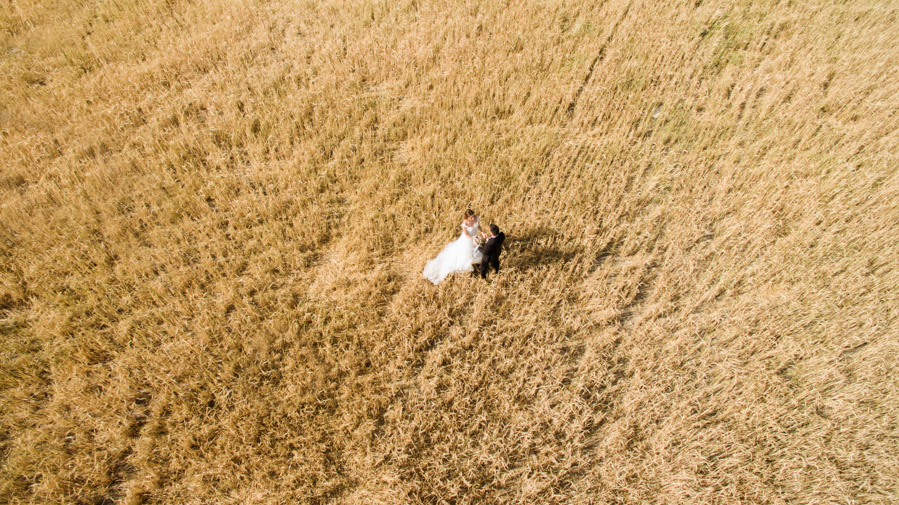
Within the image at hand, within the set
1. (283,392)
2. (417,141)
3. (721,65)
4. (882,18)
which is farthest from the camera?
(882,18)

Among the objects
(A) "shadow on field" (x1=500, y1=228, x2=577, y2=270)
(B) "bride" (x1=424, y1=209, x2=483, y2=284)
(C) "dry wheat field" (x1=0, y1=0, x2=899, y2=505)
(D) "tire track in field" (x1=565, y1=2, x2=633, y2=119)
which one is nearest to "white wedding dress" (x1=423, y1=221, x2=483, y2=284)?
(B) "bride" (x1=424, y1=209, x2=483, y2=284)

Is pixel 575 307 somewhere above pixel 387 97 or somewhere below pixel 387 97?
below

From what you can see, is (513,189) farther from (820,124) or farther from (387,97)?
(820,124)

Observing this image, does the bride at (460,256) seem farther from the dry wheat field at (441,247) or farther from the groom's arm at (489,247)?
the dry wheat field at (441,247)

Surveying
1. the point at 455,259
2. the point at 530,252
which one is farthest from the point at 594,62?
the point at 455,259

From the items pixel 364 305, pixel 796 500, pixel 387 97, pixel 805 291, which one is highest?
pixel 387 97

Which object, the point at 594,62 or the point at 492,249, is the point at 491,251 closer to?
the point at 492,249

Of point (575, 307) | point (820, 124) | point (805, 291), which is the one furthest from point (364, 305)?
point (820, 124)
